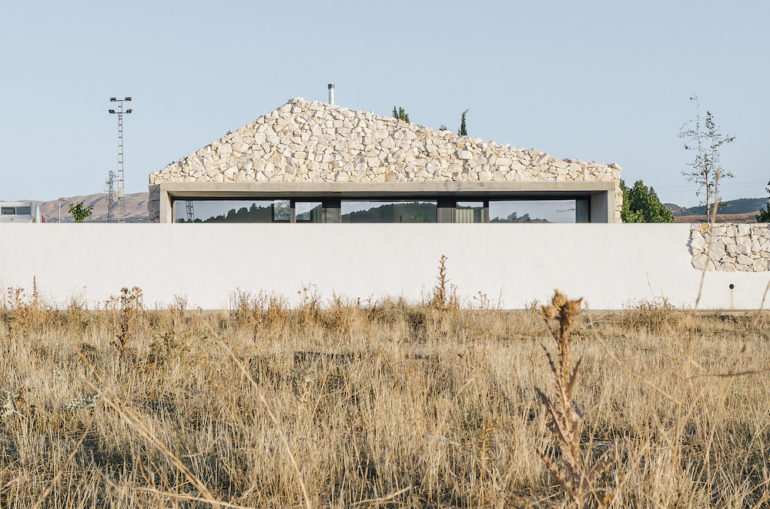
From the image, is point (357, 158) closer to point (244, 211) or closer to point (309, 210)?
point (309, 210)

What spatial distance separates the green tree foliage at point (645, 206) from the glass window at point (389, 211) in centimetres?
2695

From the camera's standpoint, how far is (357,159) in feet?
64.2

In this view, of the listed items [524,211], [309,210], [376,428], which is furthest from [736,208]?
[376,428]

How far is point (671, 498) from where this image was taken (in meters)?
2.92

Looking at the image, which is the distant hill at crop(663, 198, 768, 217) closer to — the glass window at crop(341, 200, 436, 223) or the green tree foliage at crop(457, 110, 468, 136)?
the green tree foliage at crop(457, 110, 468, 136)

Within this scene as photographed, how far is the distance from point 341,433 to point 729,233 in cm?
1417

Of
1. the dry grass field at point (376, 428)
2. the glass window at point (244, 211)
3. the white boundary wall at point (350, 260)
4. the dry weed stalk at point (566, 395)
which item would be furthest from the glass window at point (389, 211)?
the dry weed stalk at point (566, 395)

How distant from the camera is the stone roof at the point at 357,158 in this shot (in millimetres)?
19141

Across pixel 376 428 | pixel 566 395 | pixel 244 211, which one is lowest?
pixel 376 428

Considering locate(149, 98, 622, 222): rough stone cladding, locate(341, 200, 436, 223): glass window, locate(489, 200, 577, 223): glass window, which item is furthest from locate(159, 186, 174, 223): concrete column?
locate(489, 200, 577, 223): glass window

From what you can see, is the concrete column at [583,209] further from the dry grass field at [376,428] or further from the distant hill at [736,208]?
the distant hill at [736,208]

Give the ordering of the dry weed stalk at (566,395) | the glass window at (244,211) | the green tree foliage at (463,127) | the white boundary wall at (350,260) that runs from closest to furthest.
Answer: the dry weed stalk at (566,395) < the white boundary wall at (350,260) < the glass window at (244,211) < the green tree foliage at (463,127)

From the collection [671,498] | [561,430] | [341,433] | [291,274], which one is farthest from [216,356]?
[291,274]

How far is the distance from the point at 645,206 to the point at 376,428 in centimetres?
4762
